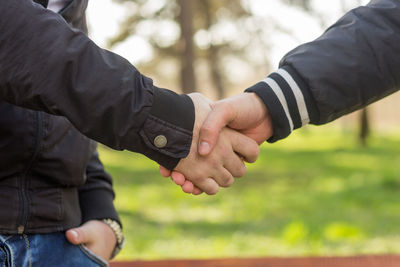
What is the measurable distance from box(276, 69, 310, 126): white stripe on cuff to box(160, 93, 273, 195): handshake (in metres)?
0.11

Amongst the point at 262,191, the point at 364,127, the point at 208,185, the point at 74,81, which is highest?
the point at 74,81

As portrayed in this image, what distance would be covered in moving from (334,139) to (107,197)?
18.3 metres

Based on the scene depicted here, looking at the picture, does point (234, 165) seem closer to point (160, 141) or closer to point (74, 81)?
point (160, 141)

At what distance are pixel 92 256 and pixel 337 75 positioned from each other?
35.8 inches

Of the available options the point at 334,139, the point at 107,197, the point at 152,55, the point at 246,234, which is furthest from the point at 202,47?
the point at 107,197

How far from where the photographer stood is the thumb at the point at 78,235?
66.6 inches

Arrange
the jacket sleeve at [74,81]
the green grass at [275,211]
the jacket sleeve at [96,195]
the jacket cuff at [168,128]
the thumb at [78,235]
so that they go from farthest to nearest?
the green grass at [275,211]
the jacket sleeve at [96,195]
the thumb at [78,235]
the jacket cuff at [168,128]
the jacket sleeve at [74,81]

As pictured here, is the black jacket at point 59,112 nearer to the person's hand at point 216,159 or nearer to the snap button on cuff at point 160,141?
the snap button on cuff at point 160,141

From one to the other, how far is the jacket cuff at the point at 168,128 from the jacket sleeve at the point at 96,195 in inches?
15.3

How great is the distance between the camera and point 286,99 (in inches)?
71.6

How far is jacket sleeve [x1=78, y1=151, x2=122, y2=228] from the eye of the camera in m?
1.90

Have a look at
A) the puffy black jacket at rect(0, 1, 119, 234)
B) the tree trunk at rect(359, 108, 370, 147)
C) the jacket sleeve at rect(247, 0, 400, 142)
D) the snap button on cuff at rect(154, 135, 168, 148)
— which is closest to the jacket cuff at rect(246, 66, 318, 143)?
the jacket sleeve at rect(247, 0, 400, 142)

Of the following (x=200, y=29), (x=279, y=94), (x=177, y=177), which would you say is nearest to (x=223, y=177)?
(x=177, y=177)

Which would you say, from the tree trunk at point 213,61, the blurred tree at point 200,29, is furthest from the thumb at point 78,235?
the tree trunk at point 213,61
